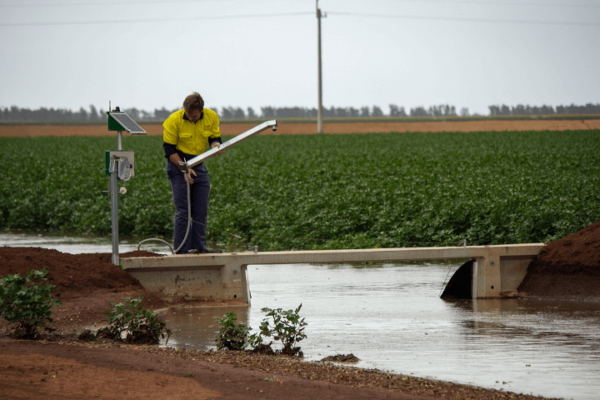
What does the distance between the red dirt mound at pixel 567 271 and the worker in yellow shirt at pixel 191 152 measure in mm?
4231

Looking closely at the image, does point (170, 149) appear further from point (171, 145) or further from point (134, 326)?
point (134, 326)

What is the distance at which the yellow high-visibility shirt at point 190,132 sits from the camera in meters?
8.17

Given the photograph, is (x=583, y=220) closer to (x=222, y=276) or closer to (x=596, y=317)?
(x=596, y=317)

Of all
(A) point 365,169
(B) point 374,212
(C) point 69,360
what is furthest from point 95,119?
(C) point 69,360

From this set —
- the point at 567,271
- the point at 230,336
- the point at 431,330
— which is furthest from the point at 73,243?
the point at 567,271

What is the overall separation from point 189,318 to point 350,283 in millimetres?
2852

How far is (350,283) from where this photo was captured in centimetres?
965

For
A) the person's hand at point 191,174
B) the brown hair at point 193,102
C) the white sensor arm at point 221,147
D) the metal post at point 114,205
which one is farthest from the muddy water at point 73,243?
the brown hair at point 193,102

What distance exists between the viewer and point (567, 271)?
864cm

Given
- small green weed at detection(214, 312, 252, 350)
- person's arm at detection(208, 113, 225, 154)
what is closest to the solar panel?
person's arm at detection(208, 113, 225, 154)

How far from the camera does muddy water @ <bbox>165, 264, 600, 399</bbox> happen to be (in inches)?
204

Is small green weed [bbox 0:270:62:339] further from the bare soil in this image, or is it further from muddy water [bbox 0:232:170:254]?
muddy water [bbox 0:232:170:254]

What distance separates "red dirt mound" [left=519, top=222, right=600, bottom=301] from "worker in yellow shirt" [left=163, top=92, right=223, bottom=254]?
423cm

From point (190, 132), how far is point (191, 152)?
0.80ft
